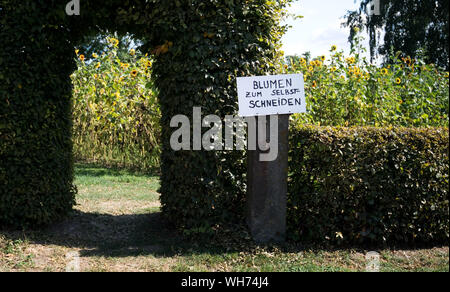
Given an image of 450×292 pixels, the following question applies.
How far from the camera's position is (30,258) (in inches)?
156

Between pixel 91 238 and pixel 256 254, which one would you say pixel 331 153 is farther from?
pixel 91 238

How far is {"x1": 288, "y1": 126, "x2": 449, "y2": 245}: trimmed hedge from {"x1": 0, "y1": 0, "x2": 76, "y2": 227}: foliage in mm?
2887

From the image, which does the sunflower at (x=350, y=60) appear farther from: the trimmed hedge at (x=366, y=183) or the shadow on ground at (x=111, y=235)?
the shadow on ground at (x=111, y=235)

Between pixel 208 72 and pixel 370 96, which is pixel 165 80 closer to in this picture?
pixel 208 72

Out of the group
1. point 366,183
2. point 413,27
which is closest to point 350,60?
point 366,183

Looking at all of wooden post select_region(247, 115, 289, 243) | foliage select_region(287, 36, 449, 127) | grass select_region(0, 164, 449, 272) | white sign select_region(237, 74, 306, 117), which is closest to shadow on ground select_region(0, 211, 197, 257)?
grass select_region(0, 164, 449, 272)

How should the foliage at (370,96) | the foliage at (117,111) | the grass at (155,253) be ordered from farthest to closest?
1. the foliage at (117,111)
2. the foliage at (370,96)
3. the grass at (155,253)

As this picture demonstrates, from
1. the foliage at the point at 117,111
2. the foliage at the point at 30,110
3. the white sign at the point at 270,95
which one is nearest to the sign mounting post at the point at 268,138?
the white sign at the point at 270,95

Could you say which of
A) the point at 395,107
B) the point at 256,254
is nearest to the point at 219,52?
the point at 256,254

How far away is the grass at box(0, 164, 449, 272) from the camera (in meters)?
3.87

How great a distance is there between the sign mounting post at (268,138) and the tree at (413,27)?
1454cm

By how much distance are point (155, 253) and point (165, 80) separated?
1980 mm

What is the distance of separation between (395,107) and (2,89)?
5978 millimetres

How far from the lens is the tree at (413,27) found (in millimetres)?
17359
